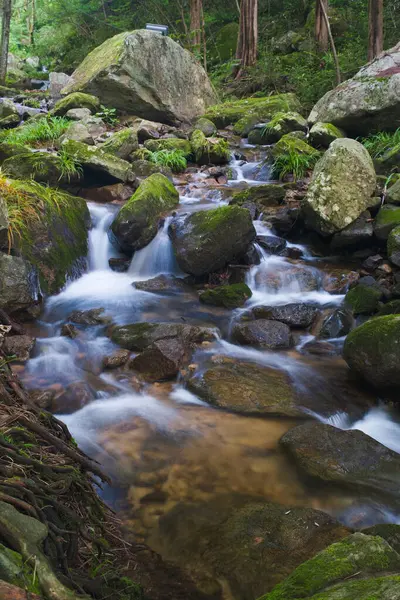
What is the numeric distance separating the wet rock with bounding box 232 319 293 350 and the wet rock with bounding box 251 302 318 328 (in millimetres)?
267

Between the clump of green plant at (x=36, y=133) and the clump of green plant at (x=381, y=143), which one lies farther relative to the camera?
the clump of green plant at (x=36, y=133)

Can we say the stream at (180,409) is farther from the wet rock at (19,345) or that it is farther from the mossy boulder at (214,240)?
the mossy boulder at (214,240)

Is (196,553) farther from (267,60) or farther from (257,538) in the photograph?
(267,60)

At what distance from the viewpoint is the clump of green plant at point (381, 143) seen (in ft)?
33.3

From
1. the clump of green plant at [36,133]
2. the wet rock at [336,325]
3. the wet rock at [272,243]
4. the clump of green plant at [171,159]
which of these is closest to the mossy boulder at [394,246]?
the wet rock at [336,325]

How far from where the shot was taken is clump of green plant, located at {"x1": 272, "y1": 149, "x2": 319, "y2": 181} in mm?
10070

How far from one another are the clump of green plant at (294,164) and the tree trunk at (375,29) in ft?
18.2

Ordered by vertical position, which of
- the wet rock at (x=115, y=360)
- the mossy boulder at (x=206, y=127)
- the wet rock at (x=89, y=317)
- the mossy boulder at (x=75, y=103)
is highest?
the mossy boulder at (x=75, y=103)

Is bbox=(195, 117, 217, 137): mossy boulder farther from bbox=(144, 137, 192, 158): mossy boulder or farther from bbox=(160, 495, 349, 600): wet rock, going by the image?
bbox=(160, 495, 349, 600): wet rock

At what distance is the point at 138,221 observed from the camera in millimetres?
7547

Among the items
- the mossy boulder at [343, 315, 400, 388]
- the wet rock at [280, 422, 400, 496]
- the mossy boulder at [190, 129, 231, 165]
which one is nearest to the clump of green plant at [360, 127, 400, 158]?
the mossy boulder at [190, 129, 231, 165]

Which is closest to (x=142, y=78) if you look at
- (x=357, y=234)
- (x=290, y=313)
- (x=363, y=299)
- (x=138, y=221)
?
(x=138, y=221)

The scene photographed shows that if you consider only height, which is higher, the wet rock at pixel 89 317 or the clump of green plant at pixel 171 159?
the clump of green plant at pixel 171 159

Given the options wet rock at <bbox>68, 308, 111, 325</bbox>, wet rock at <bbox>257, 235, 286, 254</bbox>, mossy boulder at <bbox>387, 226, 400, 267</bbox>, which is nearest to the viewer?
wet rock at <bbox>68, 308, 111, 325</bbox>
